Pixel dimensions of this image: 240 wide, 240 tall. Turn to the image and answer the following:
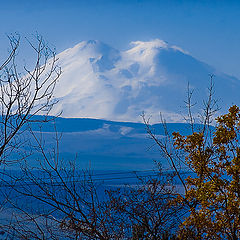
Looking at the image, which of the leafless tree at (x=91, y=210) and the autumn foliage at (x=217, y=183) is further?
the leafless tree at (x=91, y=210)

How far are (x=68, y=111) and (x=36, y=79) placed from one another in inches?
6061

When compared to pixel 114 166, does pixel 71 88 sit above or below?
above

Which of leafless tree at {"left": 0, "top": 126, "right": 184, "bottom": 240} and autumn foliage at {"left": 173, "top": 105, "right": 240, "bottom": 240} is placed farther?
leafless tree at {"left": 0, "top": 126, "right": 184, "bottom": 240}

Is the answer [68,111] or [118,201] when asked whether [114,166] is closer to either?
[68,111]

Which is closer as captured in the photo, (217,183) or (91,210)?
(217,183)

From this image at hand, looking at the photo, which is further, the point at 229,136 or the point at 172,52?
the point at 172,52

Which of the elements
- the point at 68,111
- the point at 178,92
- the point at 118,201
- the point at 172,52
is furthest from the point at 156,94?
the point at 118,201

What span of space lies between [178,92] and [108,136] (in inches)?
1399

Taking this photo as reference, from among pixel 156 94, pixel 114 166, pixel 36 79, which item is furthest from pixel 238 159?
pixel 156 94

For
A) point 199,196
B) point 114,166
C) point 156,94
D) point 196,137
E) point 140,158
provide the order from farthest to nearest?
point 156,94
point 140,158
point 114,166
point 196,137
point 199,196

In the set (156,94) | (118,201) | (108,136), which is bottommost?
(118,201)

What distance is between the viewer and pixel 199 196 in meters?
4.14

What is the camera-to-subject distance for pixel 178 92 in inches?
6757

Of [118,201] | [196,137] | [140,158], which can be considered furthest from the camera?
[140,158]
